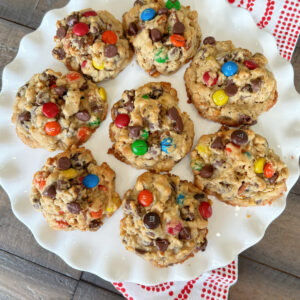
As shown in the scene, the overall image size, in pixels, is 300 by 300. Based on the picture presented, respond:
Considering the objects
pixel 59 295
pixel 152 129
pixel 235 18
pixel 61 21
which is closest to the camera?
pixel 152 129

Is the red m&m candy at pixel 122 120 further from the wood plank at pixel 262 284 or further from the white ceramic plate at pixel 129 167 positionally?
the wood plank at pixel 262 284

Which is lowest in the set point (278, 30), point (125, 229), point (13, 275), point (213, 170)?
point (13, 275)

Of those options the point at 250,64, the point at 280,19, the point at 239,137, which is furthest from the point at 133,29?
the point at 280,19

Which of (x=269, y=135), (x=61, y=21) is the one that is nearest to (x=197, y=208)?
(x=269, y=135)

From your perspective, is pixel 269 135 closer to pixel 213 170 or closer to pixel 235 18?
pixel 213 170

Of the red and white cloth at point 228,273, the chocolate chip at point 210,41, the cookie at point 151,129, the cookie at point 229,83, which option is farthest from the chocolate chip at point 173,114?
the red and white cloth at point 228,273
